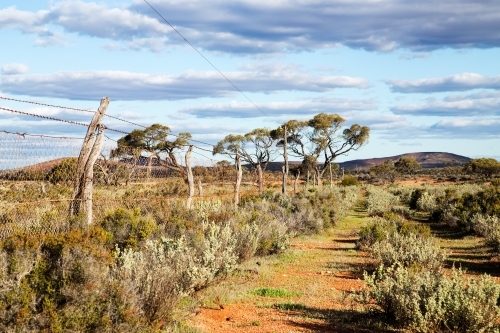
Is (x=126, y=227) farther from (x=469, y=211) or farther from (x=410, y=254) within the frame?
(x=469, y=211)

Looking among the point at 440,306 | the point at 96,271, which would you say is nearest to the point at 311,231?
the point at 440,306

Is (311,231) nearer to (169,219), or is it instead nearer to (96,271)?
(169,219)

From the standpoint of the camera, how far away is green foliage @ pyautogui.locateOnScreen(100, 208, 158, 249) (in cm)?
1017

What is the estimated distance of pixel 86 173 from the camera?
977 cm

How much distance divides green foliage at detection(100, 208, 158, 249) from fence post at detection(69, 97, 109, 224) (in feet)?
2.08

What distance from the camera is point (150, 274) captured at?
729 cm

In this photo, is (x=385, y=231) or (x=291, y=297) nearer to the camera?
(x=291, y=297)

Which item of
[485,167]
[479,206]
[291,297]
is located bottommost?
[291,297]

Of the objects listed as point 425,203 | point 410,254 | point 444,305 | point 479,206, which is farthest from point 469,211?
point 444,305

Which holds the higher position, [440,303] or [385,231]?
[385,231]

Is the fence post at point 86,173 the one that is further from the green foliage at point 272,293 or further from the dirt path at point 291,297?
the green foliage at point 272,293

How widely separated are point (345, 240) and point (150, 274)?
13.2m

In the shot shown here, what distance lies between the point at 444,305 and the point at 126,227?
5.99 metres

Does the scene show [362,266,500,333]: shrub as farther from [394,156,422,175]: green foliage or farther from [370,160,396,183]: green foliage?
[394,156,422,175]: green foliage
